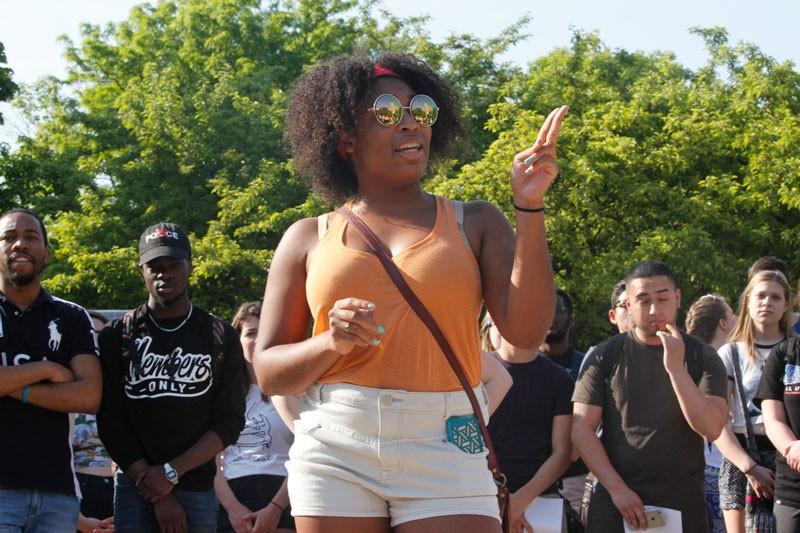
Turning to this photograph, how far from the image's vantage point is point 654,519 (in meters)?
6.00

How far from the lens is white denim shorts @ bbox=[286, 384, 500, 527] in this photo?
3.07m

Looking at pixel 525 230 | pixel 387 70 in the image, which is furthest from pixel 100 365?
pixel 525 230

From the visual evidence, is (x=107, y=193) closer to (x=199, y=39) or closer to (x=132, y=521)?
(x=199, y=39)

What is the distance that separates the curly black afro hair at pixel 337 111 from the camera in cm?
358

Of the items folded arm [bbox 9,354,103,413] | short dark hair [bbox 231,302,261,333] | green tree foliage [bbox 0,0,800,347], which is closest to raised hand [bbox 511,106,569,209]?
folded arm [bbox 9,354,103,413]

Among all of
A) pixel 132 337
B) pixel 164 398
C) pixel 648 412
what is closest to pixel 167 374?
pixel 164 398

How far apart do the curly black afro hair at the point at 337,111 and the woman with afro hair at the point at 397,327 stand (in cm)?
8

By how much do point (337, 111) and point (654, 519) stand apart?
3.43 metres

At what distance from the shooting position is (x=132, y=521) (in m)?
5.69

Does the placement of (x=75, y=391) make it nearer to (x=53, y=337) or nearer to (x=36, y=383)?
(x=36, y=383)

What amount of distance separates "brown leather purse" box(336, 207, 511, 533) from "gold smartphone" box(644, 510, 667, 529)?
115 inches

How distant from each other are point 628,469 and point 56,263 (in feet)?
74.8

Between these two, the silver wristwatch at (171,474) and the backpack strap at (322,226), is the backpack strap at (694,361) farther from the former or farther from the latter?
the backpack strap at (322,226)

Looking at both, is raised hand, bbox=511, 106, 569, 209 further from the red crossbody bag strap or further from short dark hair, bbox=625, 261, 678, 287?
short dark hair, bbox=625, 261, 678, 287
